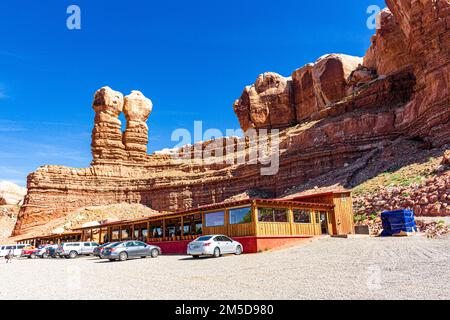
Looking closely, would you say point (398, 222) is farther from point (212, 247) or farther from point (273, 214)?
point (212, 247)

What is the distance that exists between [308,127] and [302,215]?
4423 cm

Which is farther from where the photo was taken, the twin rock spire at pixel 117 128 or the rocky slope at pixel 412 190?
the twin rock spire at pixel 117 128

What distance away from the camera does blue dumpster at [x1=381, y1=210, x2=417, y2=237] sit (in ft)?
Answer: 83.5

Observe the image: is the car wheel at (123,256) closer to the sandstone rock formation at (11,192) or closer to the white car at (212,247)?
the white car at (212,247)

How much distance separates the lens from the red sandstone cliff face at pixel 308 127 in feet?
153

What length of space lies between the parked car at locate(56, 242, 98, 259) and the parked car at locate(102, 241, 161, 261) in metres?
12.3

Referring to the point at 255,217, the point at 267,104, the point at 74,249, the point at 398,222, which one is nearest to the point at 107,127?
the point at 267,104

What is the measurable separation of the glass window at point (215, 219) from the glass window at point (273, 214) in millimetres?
3312

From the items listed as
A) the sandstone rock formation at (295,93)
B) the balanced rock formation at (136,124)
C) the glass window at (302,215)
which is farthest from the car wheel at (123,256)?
the sandstone rock formation at (295,93)

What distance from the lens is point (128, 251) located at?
26750 millimetres

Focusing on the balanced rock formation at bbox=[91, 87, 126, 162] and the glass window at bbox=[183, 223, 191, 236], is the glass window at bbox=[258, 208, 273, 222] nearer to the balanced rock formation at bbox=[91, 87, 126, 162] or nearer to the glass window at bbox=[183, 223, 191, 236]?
the glass window at bbox=[183, 223, 191, 236]

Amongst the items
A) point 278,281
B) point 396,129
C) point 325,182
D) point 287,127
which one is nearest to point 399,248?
point 278,281

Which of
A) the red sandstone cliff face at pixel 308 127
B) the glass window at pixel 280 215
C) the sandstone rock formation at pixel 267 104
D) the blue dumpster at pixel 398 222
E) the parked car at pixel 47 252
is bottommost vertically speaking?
the parked car at pixel 47 252

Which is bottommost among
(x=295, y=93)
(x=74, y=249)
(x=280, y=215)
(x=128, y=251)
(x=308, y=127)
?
(x=128, y=251)
